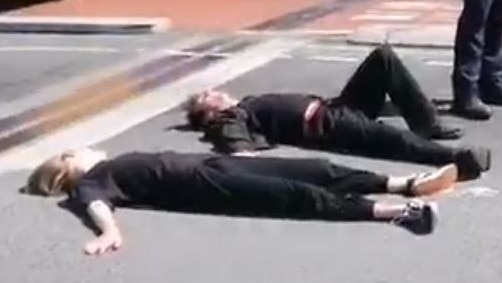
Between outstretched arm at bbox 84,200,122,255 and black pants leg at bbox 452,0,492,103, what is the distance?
315 centimetres

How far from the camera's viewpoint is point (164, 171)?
7.13 metres

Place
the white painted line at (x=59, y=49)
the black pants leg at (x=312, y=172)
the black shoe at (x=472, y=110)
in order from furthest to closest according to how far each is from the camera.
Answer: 1. the white painted line at (x=59, y=49)
2. the black shoe at (x=472, y=110)
3. the black pants leg at (x=312, y=172)

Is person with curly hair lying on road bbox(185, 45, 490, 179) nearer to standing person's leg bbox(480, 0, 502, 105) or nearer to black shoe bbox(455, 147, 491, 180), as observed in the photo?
black shoe bbox(455, 147, 491, 180)

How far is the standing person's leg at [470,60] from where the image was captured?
9.27 metres

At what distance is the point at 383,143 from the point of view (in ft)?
26.5

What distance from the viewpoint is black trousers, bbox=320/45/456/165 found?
8.00 m

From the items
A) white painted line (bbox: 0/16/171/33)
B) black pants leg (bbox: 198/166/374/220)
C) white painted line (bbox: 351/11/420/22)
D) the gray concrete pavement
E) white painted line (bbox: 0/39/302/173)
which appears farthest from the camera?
white painted line (bbox: 351/11/420/22)

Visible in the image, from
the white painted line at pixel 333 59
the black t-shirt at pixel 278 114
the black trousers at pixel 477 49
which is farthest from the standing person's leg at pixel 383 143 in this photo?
the white painted line at pixel 333 59

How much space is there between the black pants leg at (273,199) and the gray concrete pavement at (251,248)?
69mm

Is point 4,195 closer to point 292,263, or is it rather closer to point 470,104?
point 292,263

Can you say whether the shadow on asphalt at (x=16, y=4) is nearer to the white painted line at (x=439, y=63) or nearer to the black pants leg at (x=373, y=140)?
the white painted line at (x=439, y=63)

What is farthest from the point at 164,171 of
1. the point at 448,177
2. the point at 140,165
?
the point at 448,177

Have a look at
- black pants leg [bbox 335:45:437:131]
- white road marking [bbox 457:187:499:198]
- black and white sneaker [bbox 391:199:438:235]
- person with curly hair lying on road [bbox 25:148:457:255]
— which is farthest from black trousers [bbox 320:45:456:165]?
black and white sneaker [bbox 391:199:438:235]

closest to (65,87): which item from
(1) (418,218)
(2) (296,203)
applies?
(2) (296,203)
